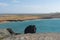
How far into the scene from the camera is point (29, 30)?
1415 cm

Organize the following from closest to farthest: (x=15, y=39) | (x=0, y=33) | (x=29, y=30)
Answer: (x=15, y=39) → (x=0, y=33) → (x=29, y=30)

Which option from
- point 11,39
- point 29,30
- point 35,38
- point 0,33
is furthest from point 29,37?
point 29,30

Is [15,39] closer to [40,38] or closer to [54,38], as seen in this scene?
[40,38]

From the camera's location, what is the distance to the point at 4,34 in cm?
898

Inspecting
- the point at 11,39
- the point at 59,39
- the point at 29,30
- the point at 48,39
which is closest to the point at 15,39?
the point at 11,39

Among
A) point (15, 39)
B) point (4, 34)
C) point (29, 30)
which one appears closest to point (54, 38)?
point (15, 39)

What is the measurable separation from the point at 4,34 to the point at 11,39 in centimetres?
71

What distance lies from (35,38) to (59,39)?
1.06 m

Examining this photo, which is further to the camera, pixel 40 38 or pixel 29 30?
pixel 29 30

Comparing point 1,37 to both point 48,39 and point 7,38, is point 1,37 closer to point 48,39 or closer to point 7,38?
point 7,38

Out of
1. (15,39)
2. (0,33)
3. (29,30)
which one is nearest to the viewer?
(15,39)

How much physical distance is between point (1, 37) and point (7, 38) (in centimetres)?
30

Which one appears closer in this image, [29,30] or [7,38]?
[7,38]

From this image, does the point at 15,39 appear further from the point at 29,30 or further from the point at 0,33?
the point at 29,30
